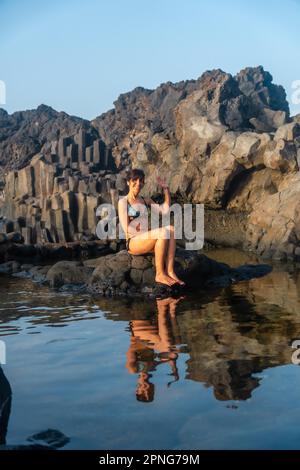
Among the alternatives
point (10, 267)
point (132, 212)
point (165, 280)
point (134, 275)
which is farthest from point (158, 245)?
point (10, 267)

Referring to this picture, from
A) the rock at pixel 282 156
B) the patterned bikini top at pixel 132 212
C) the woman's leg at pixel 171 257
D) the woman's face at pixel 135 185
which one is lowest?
the woman's leg at pixel 171 257

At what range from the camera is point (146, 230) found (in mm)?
10773

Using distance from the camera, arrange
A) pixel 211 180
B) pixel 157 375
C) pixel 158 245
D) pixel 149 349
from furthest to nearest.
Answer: pixel 211 180 < pixel 158 245 < pixel 149 349 < pixel 157 375

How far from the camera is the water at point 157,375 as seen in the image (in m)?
3.79

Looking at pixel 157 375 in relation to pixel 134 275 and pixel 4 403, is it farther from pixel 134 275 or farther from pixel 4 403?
pixel 134 275

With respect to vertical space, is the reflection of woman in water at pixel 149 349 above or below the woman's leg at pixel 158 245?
below

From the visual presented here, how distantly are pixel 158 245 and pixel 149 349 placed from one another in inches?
172

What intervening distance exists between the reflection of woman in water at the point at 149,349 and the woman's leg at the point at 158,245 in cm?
195

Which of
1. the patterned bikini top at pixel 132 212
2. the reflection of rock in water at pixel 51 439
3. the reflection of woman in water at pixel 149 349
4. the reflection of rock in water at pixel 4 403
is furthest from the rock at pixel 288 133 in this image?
the reflection of rock in water at pixel 51 439

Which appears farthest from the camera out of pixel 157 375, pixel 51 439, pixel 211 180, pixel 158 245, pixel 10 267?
pixel 211 180

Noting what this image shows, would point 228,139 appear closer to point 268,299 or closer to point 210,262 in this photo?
point 210,262

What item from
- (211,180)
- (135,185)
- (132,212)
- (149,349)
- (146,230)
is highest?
(211,180)

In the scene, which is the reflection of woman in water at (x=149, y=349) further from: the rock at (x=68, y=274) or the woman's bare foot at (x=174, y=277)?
the rock at (x=68, y=274)

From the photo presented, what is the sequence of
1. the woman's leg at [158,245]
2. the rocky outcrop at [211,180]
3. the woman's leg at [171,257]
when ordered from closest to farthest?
the woman's leg at [158,245] → the woman's leg at [171,257] → the rocky outcrop at [211,180]
